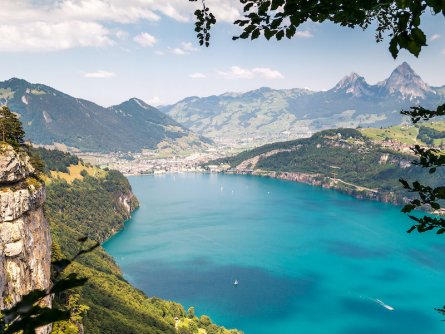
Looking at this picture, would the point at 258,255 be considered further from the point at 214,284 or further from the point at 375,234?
the point at 375,234

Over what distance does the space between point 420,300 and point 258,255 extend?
50.3 m

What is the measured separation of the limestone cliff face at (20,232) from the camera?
4566cm

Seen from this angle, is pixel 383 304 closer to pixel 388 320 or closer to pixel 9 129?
pixel 388 320

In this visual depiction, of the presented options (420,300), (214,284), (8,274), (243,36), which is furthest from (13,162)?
(420,300)

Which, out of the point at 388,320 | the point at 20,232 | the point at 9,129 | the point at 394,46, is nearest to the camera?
the point at 394,46

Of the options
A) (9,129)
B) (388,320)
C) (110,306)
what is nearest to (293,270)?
(388,320)

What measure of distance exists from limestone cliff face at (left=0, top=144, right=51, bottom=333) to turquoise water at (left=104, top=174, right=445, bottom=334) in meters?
48.4

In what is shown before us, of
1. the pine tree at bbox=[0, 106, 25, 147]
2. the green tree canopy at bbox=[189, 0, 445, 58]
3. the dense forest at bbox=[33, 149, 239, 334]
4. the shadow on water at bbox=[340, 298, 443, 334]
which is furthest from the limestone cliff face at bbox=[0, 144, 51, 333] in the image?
the shadow on water at bbox=[340, 298, 443, 334]

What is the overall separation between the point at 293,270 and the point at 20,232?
289 ft

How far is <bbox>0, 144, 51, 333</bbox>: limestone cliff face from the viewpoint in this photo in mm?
45656

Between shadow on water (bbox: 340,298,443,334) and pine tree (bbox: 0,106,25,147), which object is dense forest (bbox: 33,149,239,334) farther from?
shadow on water (bbox: 340,298,443,334)

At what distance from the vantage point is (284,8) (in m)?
5.77

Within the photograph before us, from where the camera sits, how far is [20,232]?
47.4 metres

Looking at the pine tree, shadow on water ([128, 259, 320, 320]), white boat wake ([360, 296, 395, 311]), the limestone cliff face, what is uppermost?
the pine tree
